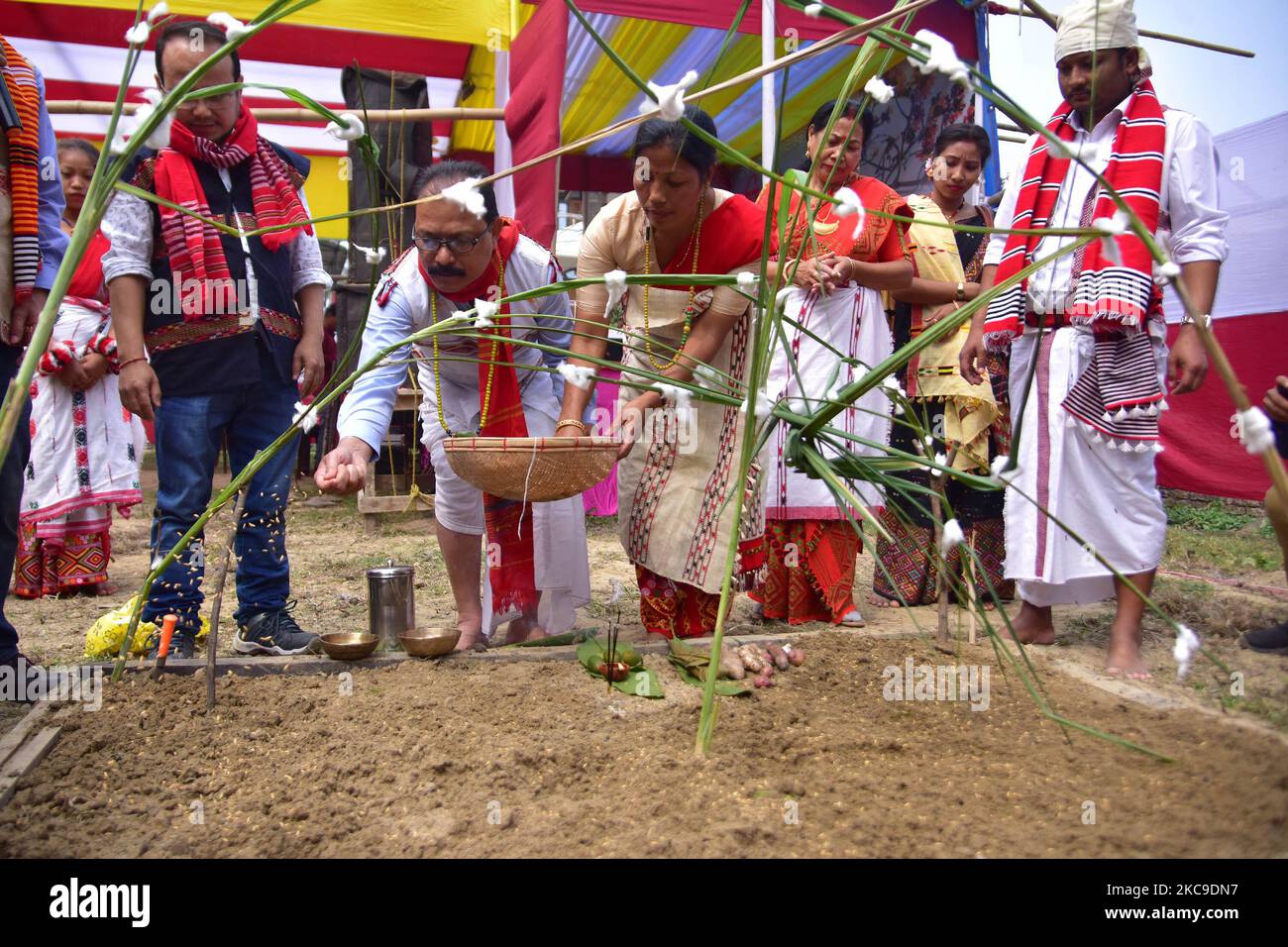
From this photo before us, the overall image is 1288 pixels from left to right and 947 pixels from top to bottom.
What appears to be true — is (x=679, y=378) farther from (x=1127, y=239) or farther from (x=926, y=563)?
(x=926, y=563)

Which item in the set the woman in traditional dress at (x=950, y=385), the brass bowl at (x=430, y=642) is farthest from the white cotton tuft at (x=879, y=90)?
the woman in traditional dress at (x=950, y=385)

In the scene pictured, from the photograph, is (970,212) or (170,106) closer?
(170,106)

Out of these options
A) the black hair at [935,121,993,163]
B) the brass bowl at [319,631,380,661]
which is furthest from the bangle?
the black hair at [935,121,993,163]

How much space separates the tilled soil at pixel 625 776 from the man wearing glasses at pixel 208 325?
0.60 m

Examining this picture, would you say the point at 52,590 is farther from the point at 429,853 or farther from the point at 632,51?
the point at 632,51

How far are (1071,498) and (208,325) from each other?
250cm

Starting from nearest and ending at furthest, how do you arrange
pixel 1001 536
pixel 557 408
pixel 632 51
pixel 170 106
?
pixel 170 106 < pixel 557 408 < pixel 1001 536 < pixel 632 51

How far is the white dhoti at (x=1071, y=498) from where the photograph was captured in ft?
8.58

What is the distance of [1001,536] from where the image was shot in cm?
369

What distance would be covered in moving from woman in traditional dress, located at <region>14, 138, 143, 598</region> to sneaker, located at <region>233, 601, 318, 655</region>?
149 cm

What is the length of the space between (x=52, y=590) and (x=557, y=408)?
2398 mm

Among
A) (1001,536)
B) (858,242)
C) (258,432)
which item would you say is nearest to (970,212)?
(858,242)

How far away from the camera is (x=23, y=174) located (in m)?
2.30

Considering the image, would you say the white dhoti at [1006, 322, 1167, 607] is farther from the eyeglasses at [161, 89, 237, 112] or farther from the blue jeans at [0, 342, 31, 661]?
the blue jeans at [0, 342, 31, 661]
